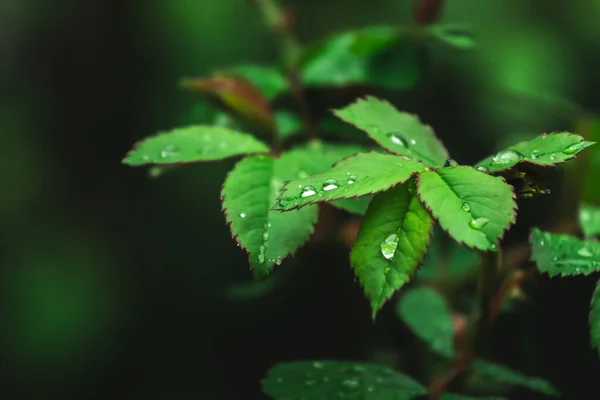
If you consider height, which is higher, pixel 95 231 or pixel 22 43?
pixel 22 43

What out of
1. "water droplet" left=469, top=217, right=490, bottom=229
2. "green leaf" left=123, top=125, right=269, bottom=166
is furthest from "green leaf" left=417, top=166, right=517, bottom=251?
"green leaf" left=123, top=125, right=269, bottom=166

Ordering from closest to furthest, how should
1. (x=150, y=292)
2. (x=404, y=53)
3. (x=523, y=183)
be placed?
(x=523, y=183), (x=404, y=53), (x=150, y=292)

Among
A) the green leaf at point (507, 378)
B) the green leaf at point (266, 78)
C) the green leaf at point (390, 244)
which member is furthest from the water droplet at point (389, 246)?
the green leaf at point (266, 78)

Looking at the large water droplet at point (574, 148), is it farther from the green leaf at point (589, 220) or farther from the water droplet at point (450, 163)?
the green leaf at point (589, 220)

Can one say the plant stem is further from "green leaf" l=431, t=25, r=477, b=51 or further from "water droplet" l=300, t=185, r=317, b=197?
"water droplet" l=300, t=185, r=317, b=197

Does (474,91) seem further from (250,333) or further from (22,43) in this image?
(22,43)

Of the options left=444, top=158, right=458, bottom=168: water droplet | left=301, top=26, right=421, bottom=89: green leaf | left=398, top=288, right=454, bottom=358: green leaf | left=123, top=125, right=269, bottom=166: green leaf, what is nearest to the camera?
left=444, top=158, right=458, bottom=168: water droplet

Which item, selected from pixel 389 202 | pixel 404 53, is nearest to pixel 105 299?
pixel 404 53

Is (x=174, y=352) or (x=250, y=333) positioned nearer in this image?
(x=250, y=333)
